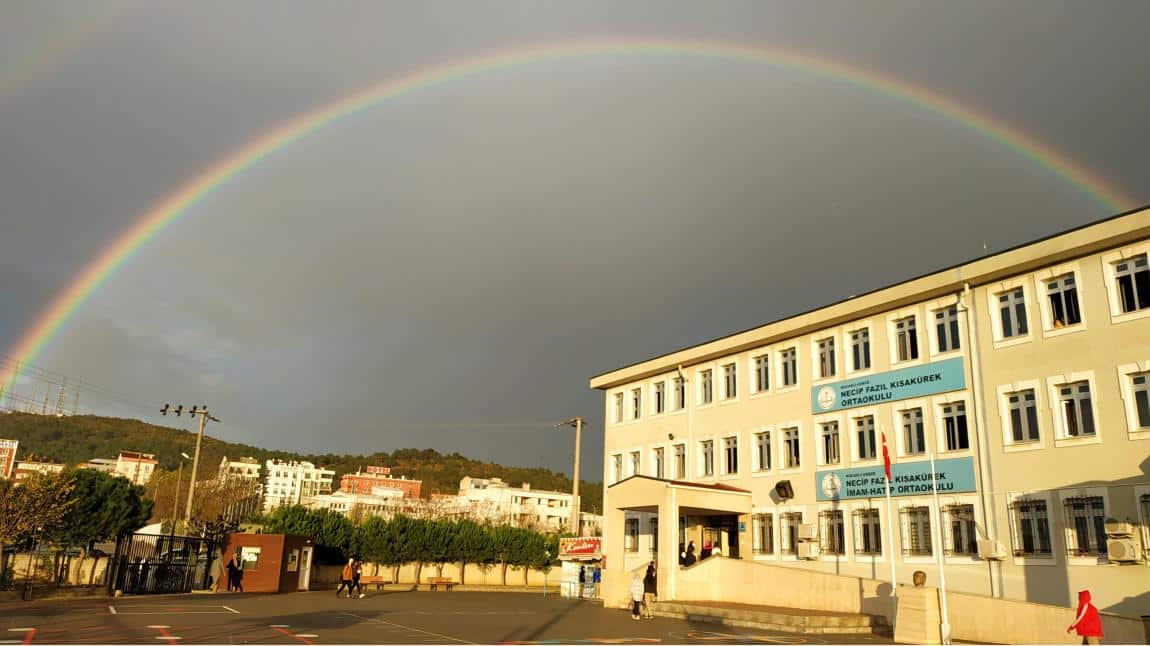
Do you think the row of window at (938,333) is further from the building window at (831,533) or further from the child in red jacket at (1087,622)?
the child in red jacket at (1087,622)

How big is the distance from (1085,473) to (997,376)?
3912 millimetres

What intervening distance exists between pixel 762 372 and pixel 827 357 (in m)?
3.52

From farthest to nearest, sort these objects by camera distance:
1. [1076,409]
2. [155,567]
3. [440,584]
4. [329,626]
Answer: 1. [440,584]
2. [155,567]
3. [1076,409]
4. [329,626]

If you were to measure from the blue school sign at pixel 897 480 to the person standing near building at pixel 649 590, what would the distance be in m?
7.27

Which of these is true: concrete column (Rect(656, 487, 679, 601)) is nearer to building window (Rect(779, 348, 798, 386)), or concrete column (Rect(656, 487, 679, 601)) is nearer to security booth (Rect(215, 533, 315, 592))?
building window (Rect(779, 348, 798, 386))

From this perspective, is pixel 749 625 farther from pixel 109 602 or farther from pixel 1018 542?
pixel 109 602

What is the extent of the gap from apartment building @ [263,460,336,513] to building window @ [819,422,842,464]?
567ft

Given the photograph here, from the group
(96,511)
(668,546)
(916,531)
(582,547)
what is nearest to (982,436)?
(916,531)

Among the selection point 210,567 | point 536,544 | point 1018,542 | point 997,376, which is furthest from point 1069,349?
point 536,544

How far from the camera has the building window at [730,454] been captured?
34.0m

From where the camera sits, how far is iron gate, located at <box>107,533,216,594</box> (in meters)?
31.9

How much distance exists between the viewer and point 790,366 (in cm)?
3253

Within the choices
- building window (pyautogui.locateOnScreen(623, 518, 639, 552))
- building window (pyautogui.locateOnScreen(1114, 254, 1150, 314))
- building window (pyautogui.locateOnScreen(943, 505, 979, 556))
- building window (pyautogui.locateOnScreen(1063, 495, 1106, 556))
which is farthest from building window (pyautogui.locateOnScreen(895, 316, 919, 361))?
building window (pyautogui.locateOnScreen(623, 518, 639, 552))

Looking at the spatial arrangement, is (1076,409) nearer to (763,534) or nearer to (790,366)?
(790,366)
